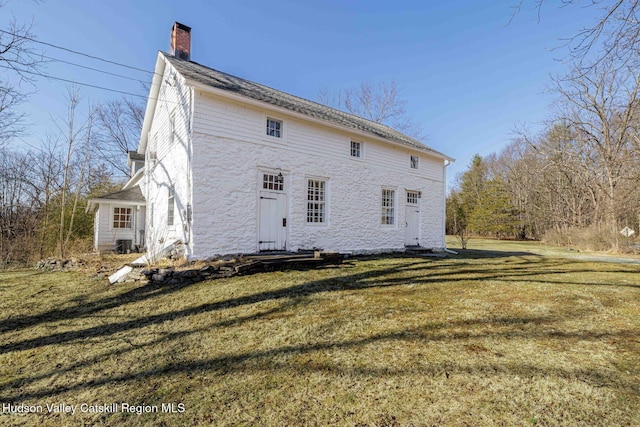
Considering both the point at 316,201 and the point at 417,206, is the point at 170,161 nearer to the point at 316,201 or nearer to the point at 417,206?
the point at 316,201

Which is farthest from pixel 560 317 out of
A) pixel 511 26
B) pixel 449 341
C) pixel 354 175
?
pixel 354 175

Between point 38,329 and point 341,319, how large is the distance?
4.93 meters

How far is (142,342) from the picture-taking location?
4.07 meters

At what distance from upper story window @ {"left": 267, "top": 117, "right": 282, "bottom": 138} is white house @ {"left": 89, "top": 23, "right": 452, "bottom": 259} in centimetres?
4

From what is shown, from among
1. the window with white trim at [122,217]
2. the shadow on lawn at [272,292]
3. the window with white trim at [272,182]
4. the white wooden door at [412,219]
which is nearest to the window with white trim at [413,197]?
the white wooden door at [412,219]

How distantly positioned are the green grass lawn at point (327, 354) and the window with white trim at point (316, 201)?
12.9 feet

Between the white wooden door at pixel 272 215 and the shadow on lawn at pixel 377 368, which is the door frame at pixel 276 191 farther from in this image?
the shadow on lawn at pixel 377 368

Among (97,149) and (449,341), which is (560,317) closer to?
(449,341)

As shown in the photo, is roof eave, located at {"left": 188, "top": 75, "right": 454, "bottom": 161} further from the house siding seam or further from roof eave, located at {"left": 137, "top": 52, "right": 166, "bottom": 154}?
roof eave, located at {"left": 137, "top": 52, "right": 166, "bottom": 154}

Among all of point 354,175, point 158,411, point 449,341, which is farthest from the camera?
point 354,175


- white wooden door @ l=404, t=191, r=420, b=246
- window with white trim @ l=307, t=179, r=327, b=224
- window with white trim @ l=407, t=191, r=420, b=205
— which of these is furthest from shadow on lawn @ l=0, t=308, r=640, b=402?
window with white trim @ l=407, t=191, r=420, b=205

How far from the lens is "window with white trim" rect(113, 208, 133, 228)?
13188 millimetres

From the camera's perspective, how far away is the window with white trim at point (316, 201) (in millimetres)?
10095

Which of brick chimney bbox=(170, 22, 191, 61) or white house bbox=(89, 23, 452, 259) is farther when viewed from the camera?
brick chimney bbox=(170, 22, 191, 61)
